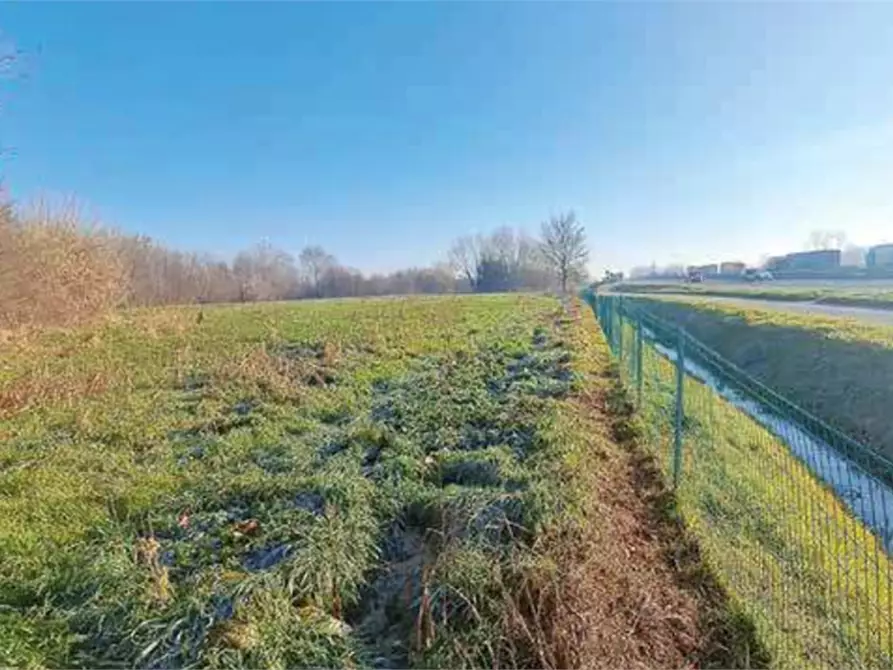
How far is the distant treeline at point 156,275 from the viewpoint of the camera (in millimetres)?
15844

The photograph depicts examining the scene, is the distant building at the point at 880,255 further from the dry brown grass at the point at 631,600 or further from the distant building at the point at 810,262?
the dry brown grass at the point at 631,600

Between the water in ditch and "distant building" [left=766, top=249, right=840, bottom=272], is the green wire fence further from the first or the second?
"distant building" [left=766, top=249, right=840, bottom=272]

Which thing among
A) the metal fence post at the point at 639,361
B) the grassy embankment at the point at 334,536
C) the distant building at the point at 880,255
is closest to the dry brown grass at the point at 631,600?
the grassy embankment at the point at 334,536

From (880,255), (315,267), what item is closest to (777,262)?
(880,255)

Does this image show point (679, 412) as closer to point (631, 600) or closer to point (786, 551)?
point (786, 551)

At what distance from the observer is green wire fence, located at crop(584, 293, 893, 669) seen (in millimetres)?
3275

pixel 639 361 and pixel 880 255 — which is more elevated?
pixel 880 255

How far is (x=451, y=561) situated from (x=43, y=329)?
1872cm

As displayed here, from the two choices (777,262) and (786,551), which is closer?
(786,551)

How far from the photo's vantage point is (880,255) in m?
69.3

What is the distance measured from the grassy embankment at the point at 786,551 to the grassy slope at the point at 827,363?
5303mm

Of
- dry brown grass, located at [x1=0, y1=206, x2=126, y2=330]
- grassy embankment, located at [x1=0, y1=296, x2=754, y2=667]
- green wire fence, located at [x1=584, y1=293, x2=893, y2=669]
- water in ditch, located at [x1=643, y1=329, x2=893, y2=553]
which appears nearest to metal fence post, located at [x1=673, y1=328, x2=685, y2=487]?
green wire fence, located at [x1=584, y1=293, x2=893, y2=669]

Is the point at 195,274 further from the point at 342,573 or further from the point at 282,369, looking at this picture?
the point at 342,573

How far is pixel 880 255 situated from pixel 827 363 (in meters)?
72.5
